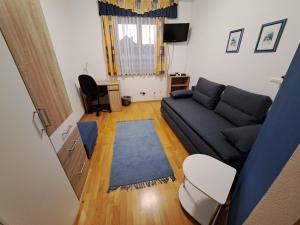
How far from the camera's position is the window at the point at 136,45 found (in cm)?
337

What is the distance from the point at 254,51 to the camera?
201cm

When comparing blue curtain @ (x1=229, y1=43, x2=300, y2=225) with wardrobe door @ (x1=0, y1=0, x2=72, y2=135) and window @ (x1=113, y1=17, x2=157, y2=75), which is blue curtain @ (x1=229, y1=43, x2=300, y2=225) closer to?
wardrobe door @ (x1=0, y1=0, x2=72, y2=135)

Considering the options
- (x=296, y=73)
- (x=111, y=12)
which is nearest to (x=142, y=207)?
(x=296, y=73)

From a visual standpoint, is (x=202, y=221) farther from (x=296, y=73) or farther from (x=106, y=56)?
(x=106, y=56)

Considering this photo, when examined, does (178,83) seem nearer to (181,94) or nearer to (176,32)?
(181,94)

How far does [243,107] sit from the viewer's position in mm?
1915

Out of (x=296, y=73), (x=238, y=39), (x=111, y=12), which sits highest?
(x=111, y=12)

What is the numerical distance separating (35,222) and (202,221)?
4.29ft

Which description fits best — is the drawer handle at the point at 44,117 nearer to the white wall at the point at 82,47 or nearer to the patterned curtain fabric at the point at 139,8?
the white wall at the point at 82,47

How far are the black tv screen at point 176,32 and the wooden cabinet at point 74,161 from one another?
11.0ft

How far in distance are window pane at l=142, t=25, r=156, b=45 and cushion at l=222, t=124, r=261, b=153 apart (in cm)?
310

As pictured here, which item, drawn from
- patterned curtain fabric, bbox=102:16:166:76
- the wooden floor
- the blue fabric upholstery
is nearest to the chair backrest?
patterned curtain fabric, bbox=102:16:166:76

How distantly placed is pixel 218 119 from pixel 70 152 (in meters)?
2.08

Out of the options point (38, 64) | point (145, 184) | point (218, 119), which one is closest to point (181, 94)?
point (218, 119)
